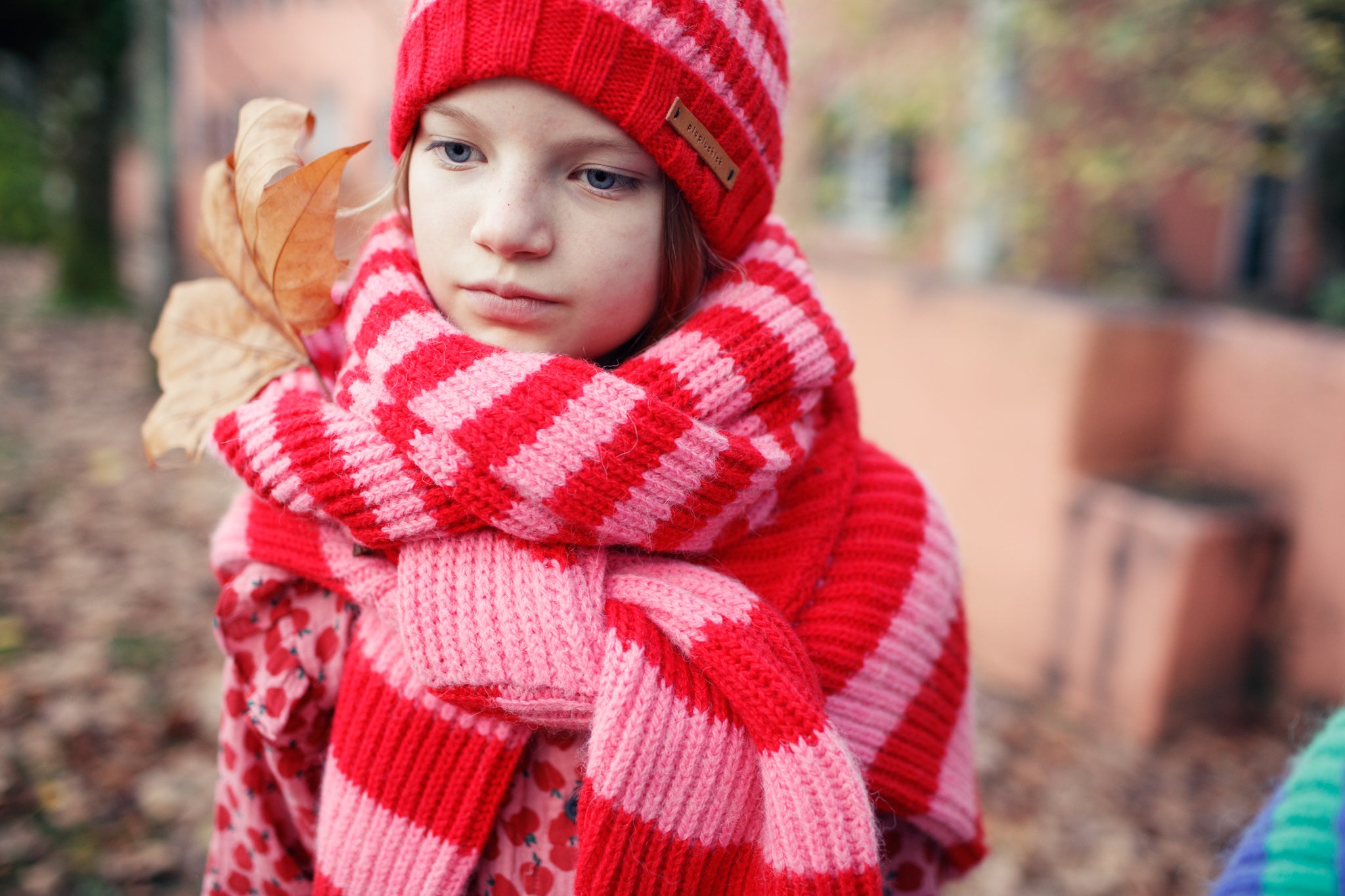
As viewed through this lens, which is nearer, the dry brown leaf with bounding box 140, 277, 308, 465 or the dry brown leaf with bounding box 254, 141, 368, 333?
the dry brown leaf with bounding box 254, 141, 368, 333

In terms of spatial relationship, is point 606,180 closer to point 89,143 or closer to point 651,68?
point 651,68

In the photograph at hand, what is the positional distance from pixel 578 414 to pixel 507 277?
0.57 ft

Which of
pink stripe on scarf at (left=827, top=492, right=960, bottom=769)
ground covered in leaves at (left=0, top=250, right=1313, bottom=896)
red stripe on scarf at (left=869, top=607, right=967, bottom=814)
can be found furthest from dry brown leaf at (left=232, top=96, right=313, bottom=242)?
ground covered in leaves at (left=0, top=250, right=1313, bottom=896)

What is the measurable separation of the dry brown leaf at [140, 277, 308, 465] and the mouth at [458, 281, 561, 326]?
14.7 inches

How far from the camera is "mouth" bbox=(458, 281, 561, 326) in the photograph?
1.04 m

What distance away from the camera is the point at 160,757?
2.91 meters

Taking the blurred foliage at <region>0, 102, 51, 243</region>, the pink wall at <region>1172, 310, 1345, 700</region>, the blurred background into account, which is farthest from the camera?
the blurred foliage at <region>0, 102, 51, 243</region>

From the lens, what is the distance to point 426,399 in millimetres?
1022

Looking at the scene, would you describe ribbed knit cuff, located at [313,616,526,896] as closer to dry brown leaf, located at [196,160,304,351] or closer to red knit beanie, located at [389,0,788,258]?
dry brown leaf, located at [196,160,304,351]

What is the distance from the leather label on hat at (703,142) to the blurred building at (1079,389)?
2007mm

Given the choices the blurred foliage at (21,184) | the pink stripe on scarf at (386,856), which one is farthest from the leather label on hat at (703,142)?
the blurred foliage at (21,184)

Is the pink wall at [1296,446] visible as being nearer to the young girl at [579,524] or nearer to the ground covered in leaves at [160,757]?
the ground covered in leaves at [160,757]

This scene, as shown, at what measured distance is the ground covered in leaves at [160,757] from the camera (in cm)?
256

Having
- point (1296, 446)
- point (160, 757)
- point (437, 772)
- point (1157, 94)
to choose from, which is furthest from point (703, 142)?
point (1157, 94)
